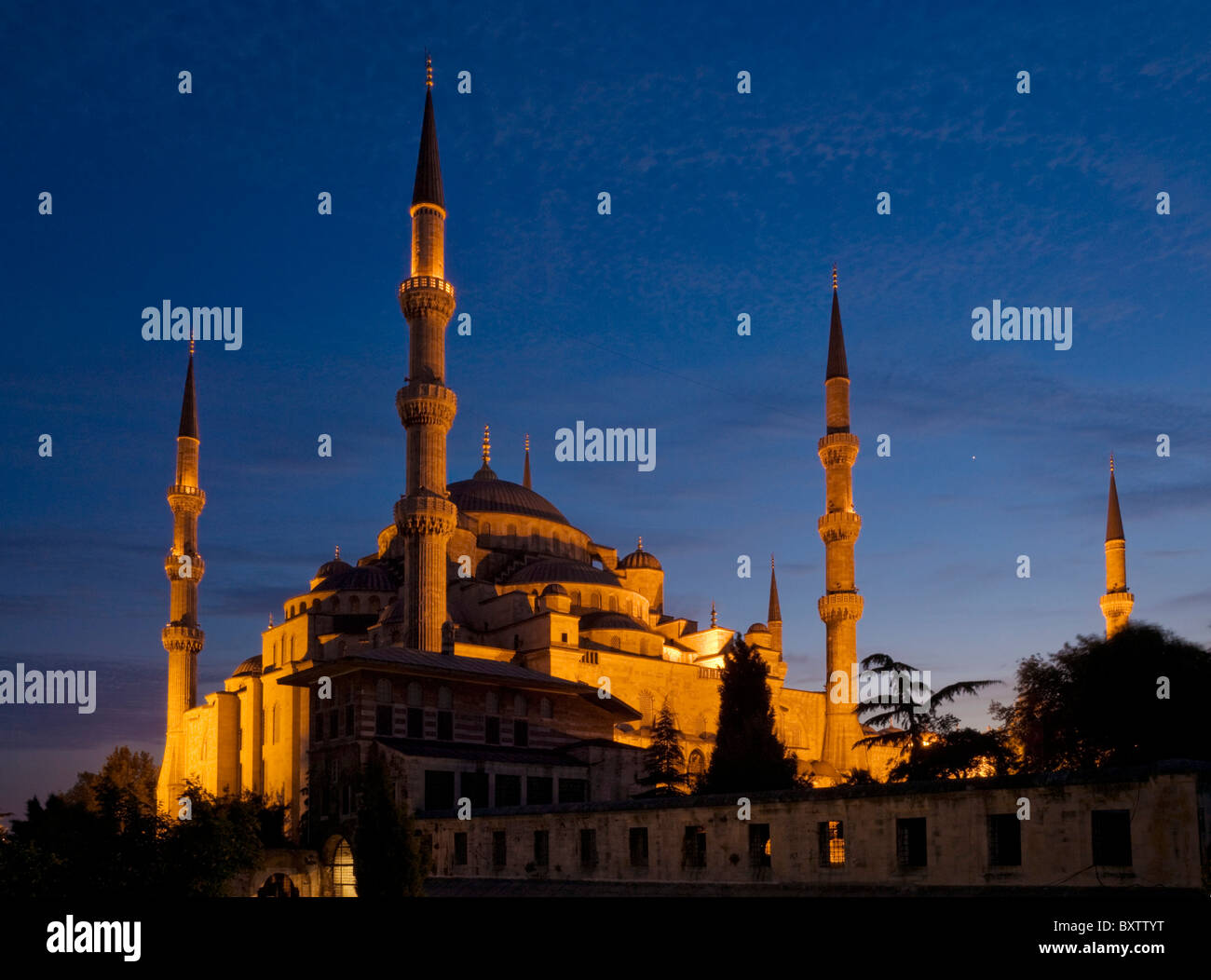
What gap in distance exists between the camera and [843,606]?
47.8 metres

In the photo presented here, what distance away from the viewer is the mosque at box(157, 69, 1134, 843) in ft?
105

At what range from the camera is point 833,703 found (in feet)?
159

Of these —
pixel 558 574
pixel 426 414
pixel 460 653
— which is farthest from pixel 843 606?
pixel 426 414

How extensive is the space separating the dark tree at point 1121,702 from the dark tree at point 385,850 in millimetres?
14547

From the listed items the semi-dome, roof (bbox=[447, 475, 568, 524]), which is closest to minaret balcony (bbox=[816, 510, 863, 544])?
the semi-dome

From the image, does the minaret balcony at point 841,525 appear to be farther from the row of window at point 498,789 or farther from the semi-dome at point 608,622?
the row of window at point 498,789

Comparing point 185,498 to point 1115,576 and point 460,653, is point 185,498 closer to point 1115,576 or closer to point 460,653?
point 460,653

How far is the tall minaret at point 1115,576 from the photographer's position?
5125cm

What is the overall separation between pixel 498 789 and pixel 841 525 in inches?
867

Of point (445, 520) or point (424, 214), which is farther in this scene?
point (424, 214)

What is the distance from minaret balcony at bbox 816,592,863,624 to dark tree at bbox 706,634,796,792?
48.3 feet

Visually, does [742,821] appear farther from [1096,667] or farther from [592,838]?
[1096,667]
